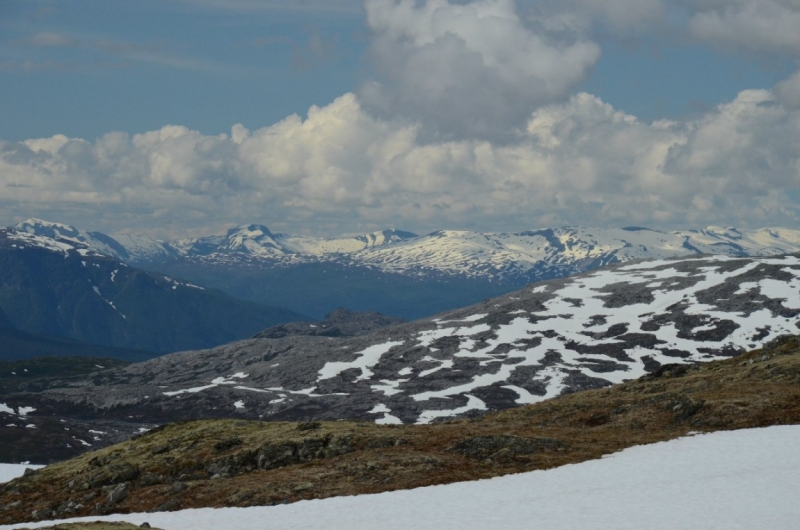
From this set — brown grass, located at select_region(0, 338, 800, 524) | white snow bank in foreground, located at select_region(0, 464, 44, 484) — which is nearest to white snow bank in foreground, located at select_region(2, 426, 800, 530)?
brown grass, located at select_region(0, 338, 800, 524)

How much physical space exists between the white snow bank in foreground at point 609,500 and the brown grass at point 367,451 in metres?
2.55

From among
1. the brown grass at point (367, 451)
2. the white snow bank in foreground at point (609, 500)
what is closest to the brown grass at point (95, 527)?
the white snow bank in foreground at point (609, 500)

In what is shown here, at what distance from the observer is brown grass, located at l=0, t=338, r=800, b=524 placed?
47.4 meters

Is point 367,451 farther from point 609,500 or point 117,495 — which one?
point 609,500

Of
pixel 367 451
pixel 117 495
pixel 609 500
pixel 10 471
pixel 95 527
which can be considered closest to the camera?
pixel 95 527

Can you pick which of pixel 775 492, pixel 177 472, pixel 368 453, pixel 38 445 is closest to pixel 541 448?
pixel 368 453

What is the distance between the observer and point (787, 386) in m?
58.4

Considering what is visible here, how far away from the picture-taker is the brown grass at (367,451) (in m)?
47.4

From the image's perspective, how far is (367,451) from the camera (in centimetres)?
5281

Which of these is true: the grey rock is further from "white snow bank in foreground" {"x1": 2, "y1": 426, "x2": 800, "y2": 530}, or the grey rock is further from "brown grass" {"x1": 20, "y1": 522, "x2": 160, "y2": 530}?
"brown grass" {"x1": 20, "y1": 522, "x2": 160, "y2": 530}

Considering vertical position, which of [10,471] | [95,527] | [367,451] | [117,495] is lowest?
[10,471]

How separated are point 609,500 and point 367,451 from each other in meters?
19.3

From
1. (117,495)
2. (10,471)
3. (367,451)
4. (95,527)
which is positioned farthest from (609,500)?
(10,471)

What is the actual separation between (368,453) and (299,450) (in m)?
6.05
